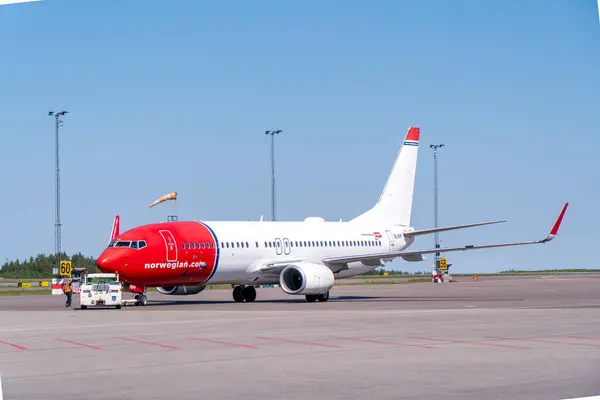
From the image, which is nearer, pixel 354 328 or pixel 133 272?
pixel 354 328

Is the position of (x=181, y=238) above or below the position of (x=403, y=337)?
above

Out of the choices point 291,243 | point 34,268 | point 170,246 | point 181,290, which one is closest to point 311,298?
point 291,243

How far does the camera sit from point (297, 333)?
2464cm

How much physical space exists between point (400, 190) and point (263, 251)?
1310 centimetres

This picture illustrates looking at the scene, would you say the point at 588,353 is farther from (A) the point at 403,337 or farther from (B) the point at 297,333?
(B) the point at 297,333

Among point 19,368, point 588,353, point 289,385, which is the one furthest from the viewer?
point 588,353

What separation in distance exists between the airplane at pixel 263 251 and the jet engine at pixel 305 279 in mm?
49

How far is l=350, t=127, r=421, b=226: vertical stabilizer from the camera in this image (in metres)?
57.3

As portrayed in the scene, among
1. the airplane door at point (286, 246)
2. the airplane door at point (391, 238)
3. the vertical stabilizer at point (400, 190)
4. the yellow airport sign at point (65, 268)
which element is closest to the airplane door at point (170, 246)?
the airplane door at point (286, 246)

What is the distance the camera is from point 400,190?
192ft

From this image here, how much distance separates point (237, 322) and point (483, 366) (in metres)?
13.9

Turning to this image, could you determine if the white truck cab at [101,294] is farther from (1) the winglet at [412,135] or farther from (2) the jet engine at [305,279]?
(1) the winglet at [412,135]

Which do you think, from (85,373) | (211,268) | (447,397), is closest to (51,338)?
(85,373)

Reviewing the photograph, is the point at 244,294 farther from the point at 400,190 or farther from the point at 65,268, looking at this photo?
the point at 65,268
